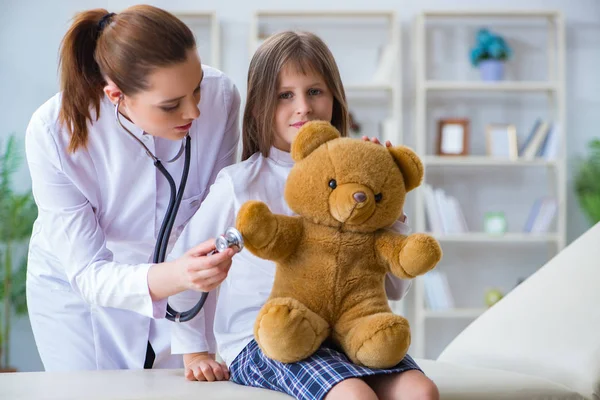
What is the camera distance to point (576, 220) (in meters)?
4.74

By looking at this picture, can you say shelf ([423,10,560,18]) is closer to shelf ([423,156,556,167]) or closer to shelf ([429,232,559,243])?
shelf ([423,156,556,167])

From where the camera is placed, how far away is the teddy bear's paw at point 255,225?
126 cm

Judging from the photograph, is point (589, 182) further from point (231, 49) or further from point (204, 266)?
point (204, 266)

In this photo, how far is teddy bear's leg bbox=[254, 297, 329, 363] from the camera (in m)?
1.20

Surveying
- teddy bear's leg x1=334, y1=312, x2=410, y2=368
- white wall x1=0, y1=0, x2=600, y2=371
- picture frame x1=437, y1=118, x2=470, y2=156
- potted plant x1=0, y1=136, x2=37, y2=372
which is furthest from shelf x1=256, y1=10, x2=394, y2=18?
teddy bear's leg x1=334, y1=312, x2=410, y2=368

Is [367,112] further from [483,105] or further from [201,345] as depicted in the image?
[201,345]

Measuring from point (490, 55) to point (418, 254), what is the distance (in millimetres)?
3575

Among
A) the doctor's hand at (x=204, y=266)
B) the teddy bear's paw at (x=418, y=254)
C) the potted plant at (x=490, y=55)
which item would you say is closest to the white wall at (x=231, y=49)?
the potted plant at (x=490, y=55)

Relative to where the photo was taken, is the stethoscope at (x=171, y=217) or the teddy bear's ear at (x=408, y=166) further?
the stethoscope at (x=171, y=217)

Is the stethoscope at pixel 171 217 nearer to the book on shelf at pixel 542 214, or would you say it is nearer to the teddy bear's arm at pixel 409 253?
the teddy bear's arm at pixel 409 253

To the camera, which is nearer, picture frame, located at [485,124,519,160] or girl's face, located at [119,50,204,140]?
girl's face, located at [119,50,204,140]

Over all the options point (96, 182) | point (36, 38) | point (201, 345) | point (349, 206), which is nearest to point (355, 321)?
point (349, 206)

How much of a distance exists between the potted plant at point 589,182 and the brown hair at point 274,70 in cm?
312

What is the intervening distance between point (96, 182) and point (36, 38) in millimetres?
3232
